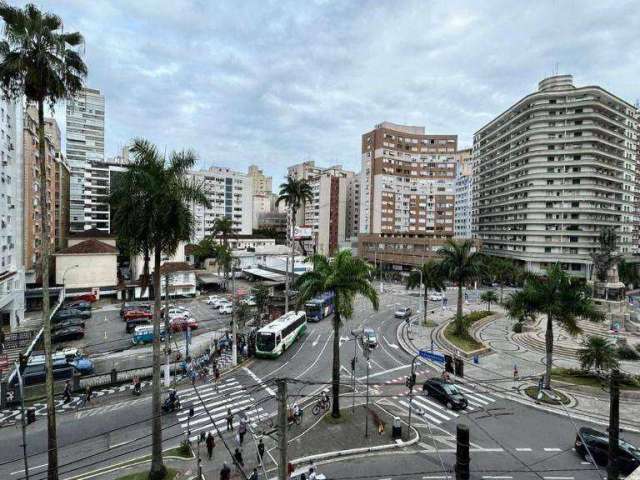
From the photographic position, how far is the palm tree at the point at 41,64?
1478 centimetres

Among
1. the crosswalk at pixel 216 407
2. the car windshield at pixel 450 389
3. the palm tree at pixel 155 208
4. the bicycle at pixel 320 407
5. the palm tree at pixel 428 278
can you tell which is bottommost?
the crosswalk at pixel 216 407

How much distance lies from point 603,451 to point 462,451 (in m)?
11.1

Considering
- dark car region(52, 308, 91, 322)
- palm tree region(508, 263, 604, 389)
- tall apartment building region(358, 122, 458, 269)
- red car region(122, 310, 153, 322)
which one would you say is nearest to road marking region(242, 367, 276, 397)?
palm tree region(508, 263, 604, 389)

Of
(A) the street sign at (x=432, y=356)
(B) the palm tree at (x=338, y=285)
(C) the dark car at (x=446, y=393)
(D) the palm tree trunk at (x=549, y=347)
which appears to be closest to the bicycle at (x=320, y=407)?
(B) the palm tree at (x=338, y=285)

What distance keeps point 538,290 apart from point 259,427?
2236 centimetres

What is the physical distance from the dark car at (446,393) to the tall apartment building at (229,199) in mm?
107376

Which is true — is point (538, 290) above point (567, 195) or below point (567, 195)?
below

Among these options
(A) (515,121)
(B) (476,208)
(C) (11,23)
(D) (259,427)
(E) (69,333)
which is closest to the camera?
(C) (11,23)

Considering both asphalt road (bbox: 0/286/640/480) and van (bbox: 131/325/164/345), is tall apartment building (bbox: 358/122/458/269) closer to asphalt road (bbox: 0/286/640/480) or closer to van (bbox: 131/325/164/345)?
van (bbox: 131/325/164/345)

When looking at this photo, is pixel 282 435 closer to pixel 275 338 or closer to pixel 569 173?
pixel 275 338

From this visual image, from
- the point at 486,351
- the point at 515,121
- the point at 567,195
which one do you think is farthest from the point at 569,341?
the point at 515,121

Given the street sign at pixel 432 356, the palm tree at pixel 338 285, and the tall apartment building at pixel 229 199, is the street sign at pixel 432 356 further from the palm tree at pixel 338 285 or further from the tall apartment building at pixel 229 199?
the tall apartment building at pixel 229 199

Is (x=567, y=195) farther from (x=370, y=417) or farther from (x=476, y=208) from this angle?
(x=370, y=417)

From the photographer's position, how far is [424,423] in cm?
2386
